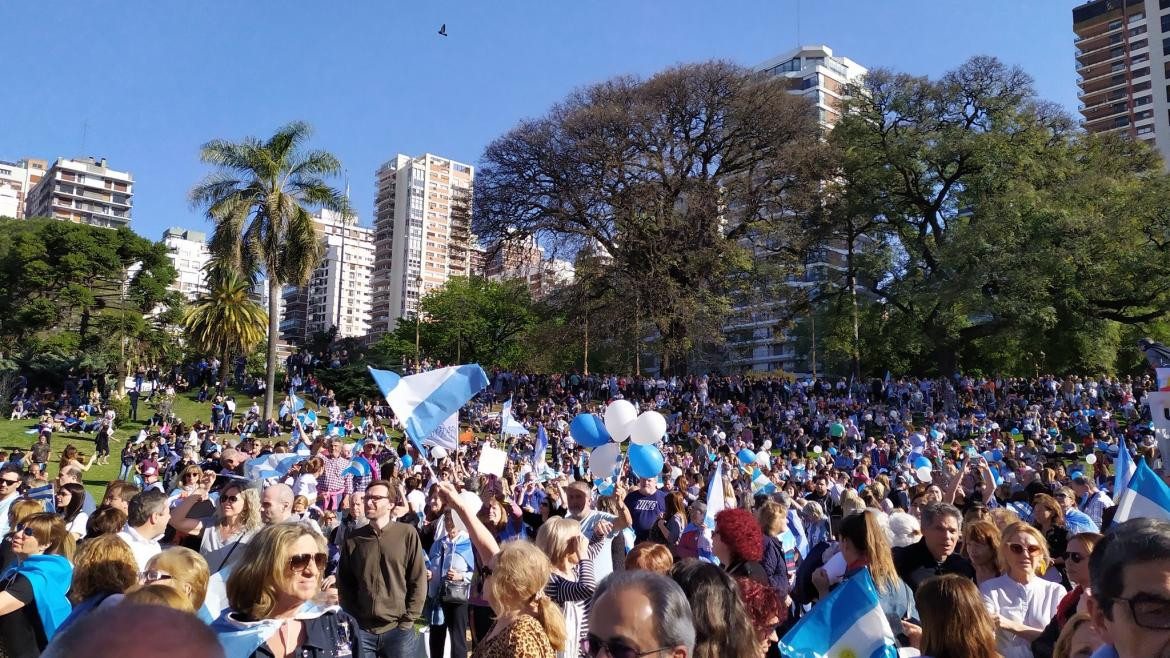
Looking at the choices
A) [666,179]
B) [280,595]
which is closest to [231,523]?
[280,595]

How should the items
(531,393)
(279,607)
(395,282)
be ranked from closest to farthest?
(279,607), (531,393), (395,282)

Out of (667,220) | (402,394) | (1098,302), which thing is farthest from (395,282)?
(402,394)

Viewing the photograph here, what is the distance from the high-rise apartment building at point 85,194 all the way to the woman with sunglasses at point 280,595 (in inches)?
4695

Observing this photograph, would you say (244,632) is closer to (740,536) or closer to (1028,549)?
(740,536)

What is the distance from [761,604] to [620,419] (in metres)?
6.73

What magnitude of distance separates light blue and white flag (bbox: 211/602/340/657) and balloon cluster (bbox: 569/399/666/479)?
5.94 metres

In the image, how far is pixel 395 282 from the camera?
12262cm

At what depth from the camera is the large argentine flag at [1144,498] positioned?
5.07 metres

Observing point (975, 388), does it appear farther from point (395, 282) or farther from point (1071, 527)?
point (395, 282)

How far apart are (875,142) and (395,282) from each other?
311 feet

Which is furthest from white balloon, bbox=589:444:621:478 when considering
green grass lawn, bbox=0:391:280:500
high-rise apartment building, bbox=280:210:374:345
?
high-rise apartment building, bbox=280:210:374:345

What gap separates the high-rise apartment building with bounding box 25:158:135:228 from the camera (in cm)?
10731

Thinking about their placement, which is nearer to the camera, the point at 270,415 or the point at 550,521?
the point at 550,521

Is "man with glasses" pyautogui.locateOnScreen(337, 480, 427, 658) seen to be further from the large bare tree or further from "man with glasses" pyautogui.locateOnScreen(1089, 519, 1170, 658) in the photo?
the large bare tree
